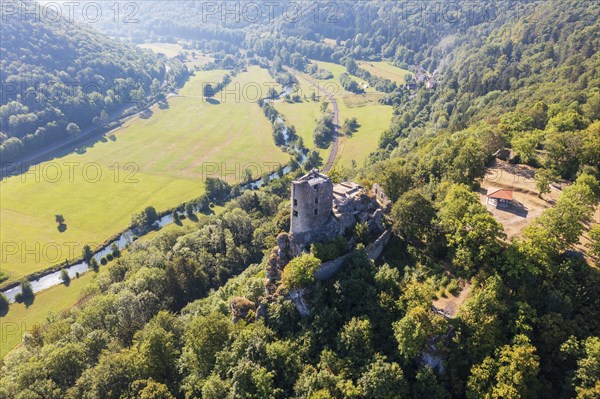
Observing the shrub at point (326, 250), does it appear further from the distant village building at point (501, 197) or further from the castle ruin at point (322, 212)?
the distant village building at point (501, 197)

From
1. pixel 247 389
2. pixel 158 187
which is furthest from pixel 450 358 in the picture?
pixel 158 187

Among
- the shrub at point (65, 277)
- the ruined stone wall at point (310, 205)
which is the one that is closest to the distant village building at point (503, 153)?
the ruined stone wall at point (310, 205)

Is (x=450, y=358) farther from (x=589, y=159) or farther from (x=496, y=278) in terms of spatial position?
(x=589, y=159)

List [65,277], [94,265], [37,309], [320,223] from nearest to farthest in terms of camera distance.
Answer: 1. [320,223]
2. [37,309]
3. [65,277]
4. [94,265]

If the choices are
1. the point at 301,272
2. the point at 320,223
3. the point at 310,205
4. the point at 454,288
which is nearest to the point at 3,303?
the point at 301,272

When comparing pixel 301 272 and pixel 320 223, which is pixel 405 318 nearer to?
pixel 301 272
